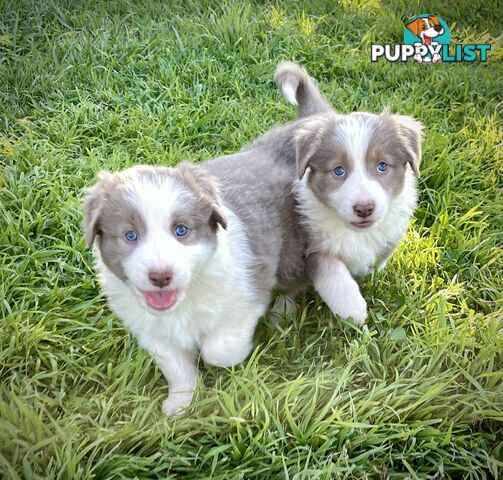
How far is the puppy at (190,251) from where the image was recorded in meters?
2.69

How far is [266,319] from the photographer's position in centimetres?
354

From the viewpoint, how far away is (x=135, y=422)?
293 centimetres

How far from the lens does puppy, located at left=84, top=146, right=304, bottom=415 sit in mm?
2691

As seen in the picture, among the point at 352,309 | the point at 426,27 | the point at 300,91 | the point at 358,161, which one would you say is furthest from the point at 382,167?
the point at 426,27

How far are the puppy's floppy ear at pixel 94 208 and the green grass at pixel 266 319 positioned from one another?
0.74 metres

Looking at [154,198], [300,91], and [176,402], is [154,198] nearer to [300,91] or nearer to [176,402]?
[176,402]

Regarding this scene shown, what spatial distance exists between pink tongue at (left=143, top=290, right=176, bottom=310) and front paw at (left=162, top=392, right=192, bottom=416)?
55 cm

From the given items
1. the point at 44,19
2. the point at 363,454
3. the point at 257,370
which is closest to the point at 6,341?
the point at 257,370

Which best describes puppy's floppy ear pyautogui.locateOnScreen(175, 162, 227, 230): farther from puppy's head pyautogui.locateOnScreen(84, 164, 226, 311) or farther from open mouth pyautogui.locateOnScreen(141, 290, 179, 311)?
open mouth pyautogui.locateOnScreen(141, 290, 179, 311)

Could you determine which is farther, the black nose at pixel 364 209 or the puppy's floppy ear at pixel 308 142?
the puppy's floppy ear at pixel 308 142

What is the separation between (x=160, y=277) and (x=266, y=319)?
1.07 m

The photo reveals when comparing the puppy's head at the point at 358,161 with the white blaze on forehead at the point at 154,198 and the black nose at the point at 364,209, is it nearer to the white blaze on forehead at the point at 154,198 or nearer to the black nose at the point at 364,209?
the black nose at the point at 364,209

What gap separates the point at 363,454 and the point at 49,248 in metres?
2.13

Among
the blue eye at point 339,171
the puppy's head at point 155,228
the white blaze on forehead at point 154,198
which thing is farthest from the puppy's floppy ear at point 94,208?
the blue eye at point 339,171
